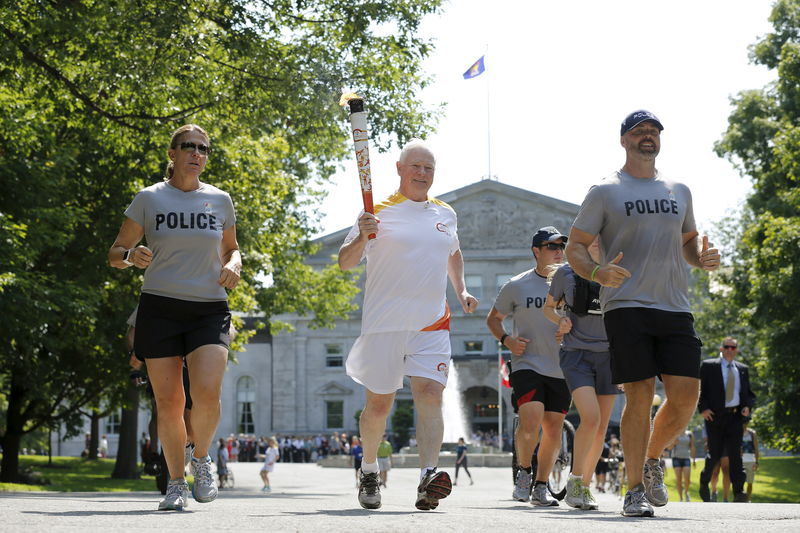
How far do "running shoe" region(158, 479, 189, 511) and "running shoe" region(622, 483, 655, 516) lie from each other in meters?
2.51

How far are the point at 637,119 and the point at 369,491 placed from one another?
2.77 metres

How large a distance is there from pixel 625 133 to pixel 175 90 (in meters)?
11.7

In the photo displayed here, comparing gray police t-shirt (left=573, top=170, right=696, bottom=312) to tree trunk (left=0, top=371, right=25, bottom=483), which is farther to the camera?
tree trunk (left=0, top=371, right=25, bottom=483)

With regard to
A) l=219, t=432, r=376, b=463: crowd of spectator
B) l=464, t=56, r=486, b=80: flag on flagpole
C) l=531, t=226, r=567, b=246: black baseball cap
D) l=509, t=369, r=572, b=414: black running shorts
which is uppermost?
l=464, t=56, r=486, b=80: flag on flagpole

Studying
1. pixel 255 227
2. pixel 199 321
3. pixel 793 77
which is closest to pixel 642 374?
pixel 199 321

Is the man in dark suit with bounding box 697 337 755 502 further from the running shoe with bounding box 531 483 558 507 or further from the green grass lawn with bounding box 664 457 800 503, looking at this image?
the running shoe with bounding box 531 483 558 507

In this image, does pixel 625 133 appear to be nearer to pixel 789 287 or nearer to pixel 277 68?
pixel 277 68

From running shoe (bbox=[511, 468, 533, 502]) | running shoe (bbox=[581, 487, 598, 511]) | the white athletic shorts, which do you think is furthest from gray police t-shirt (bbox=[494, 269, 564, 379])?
the white athletic shorts

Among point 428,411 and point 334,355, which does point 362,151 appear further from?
point 334,355

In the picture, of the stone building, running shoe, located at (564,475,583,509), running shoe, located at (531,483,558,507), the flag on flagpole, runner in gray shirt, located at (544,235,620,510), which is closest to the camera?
running shoe, located at (564,475,583,509)

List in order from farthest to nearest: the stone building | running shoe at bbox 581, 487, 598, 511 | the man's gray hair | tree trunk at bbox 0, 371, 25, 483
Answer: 1. the stone building
2. tree trunk at bbox 0, 371, 25, 483
3. running shoe at bbox 581, 487, 598, 511
4. the man's gray hair

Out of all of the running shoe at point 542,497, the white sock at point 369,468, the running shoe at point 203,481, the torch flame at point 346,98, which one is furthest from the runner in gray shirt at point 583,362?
the running shoe at point 203,481

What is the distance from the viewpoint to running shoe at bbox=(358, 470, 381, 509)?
7.21m

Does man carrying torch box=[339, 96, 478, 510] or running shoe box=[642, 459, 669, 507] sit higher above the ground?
man carrying torch box=[339, 96, 478, 510]
